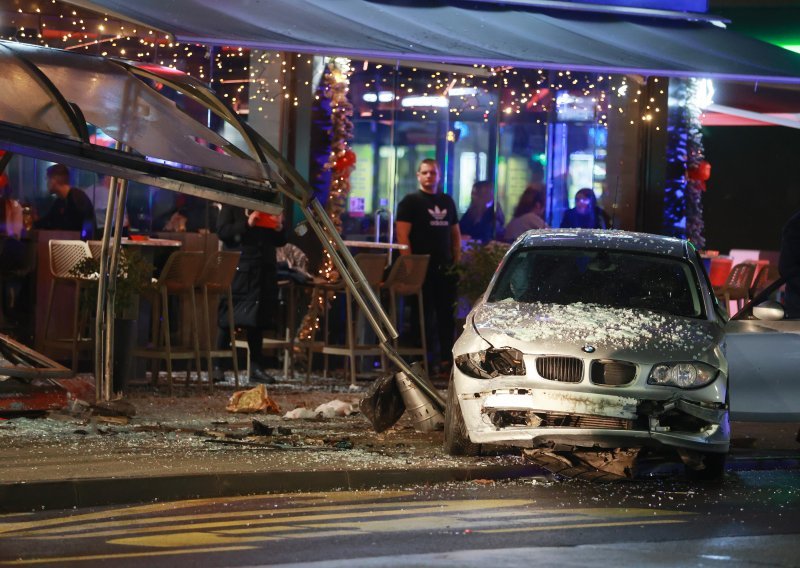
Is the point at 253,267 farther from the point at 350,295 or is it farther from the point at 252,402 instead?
the point at 252,402

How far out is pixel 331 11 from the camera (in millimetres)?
16828

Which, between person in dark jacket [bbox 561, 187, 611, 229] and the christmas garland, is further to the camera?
the christmas garland

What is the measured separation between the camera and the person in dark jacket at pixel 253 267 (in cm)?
1647

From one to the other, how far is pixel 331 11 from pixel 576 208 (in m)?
5.28

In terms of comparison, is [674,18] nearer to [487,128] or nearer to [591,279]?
[487,128]

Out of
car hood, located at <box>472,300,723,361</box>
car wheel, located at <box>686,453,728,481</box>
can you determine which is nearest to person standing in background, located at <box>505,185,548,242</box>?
car hood, located at <box>472,300,723,361</box>

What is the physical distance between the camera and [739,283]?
20.4 meters

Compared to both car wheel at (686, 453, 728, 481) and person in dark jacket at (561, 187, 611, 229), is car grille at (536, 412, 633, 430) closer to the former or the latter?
car wheel at (686, 453, 728, 481)

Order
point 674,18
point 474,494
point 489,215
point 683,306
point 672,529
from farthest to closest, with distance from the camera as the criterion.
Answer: point 489,215 < point 674,18 < point 683,306 < point 474,494 < point 672,529

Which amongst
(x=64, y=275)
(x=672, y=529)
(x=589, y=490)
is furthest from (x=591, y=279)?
(x=64, y=275)

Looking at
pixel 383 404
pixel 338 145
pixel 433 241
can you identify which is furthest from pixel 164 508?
pixel 338 145

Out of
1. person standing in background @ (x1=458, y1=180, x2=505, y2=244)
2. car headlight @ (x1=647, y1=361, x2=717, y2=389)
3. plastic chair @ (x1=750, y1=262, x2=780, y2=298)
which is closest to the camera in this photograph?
car headlight @ (x1=647, y1=361, x2=717, y2=389)

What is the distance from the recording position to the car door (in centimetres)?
1170

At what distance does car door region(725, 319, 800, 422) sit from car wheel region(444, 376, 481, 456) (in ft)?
→ 7.06
